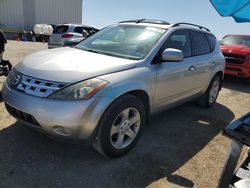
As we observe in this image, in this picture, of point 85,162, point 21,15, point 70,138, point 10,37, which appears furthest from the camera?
point 21,15

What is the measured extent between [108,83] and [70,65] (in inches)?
21.9

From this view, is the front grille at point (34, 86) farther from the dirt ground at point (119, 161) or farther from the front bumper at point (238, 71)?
the front bumper at point (238, 71)

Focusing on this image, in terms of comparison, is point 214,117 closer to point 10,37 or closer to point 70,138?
point 70,138

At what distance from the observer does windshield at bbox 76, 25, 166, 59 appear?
13.0 feet

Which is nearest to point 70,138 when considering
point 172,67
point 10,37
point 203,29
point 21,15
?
point 172,67

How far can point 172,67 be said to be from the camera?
13.9 feet

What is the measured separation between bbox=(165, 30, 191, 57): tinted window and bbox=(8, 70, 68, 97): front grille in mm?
1900

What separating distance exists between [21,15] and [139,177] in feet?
95.8

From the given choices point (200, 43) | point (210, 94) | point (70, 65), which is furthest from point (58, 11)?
point (70, 65)

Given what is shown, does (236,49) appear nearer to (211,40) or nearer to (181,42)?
(211,40)

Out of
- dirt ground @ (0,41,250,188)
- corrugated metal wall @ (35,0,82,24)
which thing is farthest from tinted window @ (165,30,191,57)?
corrugated metal wall @ (35,0,82,24)

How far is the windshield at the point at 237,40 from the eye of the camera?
1021 centimetres

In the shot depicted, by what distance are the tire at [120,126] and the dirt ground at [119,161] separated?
17 centimetres

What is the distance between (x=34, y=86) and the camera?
3.16 metres
